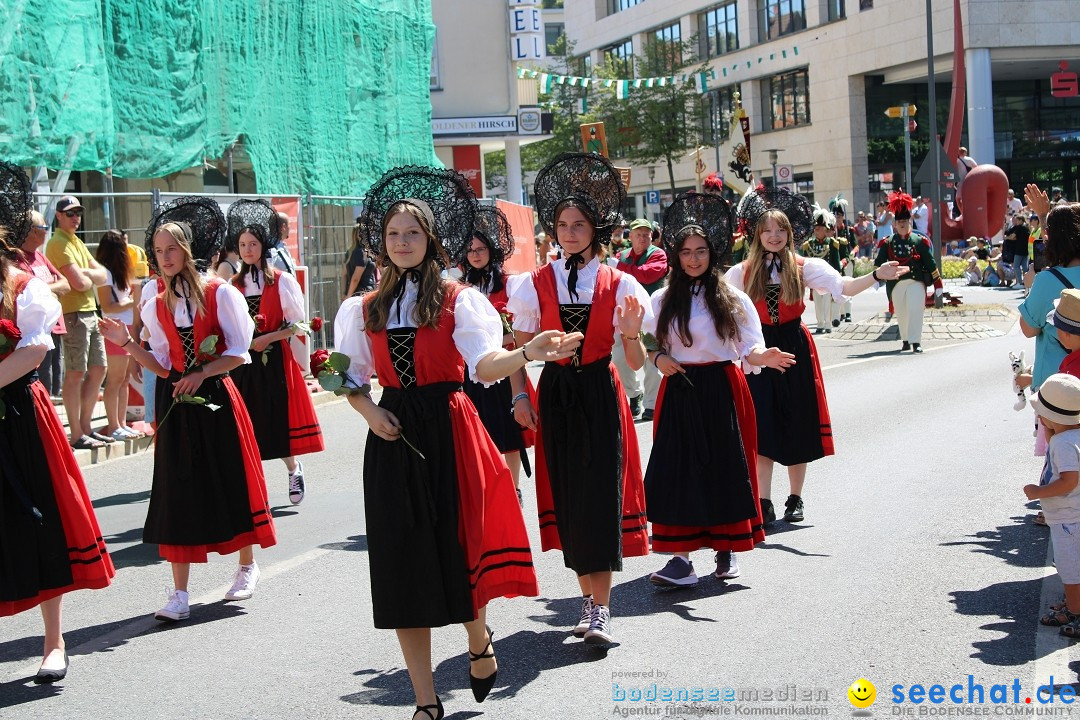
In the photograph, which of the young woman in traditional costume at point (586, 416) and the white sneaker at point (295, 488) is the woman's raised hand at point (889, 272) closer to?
the young woman in traditional costume at point (586, 416)

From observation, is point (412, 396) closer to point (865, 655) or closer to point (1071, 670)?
point (865, 655)

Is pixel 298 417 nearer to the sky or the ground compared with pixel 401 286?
nearer to the ground

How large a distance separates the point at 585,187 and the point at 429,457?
6.56 ft

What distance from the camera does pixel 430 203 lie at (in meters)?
5.05

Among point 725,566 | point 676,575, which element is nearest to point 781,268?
point 725,566

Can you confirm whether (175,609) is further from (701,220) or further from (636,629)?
(701,220)

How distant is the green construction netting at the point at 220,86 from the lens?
42.8 ft

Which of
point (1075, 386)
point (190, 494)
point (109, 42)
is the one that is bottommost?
point (190, 494)

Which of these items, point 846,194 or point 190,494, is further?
point 846,194

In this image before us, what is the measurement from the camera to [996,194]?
110 feet

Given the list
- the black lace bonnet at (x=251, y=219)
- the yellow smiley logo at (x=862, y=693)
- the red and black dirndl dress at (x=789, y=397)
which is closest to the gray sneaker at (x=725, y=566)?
the red and black dirndl dress at (x=789, y=397)

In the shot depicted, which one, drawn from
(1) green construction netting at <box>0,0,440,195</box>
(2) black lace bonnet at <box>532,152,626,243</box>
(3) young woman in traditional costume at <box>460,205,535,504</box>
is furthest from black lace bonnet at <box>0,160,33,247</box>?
(1) green construction netting at <box>0,0,440,195</box>

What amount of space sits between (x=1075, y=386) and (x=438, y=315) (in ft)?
9.24

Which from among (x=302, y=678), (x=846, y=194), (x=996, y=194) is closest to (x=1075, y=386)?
(x=302, y=678)
